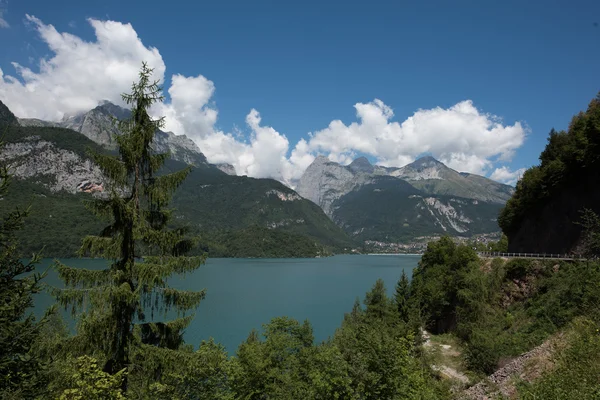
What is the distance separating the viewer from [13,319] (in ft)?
23.4

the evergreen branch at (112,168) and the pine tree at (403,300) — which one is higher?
the evergreen branch at (112,168)

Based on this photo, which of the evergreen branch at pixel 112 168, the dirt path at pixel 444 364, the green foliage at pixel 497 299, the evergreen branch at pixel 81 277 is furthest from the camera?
the dirt path at pixel 444 364

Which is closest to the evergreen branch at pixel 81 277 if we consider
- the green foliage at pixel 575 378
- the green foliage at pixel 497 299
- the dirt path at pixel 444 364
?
the green foliage at pixel 575 378

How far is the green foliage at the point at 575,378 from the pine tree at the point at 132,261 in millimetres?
8417

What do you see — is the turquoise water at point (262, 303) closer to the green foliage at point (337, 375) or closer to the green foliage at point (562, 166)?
the green foliage at point (337, 375)

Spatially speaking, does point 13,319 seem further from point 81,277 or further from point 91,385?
point 91,385

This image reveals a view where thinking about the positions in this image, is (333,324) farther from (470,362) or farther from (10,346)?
(10,346)

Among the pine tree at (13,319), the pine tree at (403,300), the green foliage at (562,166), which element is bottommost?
the pine tree at (403,300)

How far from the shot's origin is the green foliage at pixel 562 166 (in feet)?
94.4

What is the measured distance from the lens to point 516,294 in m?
30.1

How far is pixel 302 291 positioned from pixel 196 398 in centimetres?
8948

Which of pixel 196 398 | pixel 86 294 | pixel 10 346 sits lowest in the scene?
pixel 196 398

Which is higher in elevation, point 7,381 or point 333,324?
point 7,381

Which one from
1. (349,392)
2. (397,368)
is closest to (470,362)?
(397,368)
